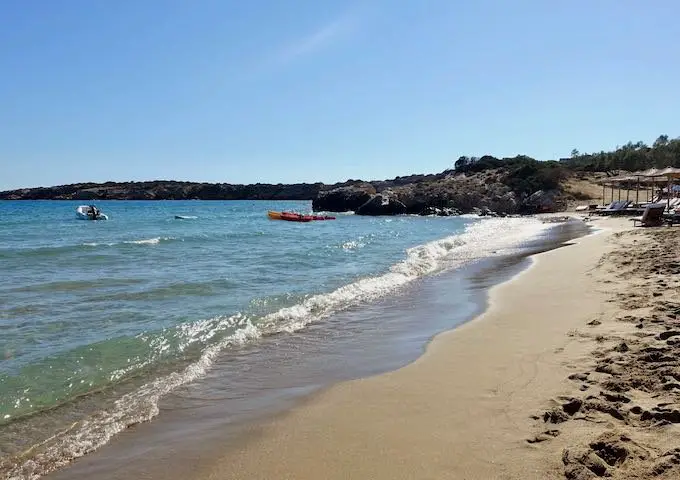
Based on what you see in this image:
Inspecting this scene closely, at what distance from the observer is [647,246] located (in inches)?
643

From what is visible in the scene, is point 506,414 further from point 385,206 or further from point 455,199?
point 385,206

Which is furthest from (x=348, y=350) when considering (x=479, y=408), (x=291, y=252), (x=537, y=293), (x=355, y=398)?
(x=291, y=252)

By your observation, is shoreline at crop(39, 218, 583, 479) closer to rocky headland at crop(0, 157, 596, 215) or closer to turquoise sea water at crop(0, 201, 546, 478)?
turquoise sea water at crop(0, 201, 546, 478)

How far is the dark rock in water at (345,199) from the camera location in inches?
2849

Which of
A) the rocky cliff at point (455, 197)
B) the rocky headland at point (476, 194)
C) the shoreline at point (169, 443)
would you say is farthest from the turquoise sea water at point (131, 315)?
the rocky headland at point (476, 194)

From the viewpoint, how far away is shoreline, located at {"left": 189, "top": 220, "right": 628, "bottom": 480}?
3932 mm

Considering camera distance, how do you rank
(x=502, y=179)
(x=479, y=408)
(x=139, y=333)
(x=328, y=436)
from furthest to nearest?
1. (x=502, y=179)
2. (x=139, y=333)
3. (x=479, y=408)
4. (x=328, y=436)

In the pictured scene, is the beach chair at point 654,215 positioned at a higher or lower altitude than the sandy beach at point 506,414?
higher

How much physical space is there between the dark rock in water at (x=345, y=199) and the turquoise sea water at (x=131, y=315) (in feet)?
162

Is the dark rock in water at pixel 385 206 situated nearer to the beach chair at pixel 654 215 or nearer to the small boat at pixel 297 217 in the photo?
the small boat at pixel 297 217

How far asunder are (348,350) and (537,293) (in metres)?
5.62

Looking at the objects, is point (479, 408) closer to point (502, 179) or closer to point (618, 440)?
point (618, 440)

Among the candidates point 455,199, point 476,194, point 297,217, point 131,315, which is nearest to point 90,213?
point 297,217

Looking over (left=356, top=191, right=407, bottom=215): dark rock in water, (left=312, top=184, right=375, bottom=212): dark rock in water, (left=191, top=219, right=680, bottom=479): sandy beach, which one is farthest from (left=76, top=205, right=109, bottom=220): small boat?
(left=191, top=219, right=680, bottom=479): sandy beach
